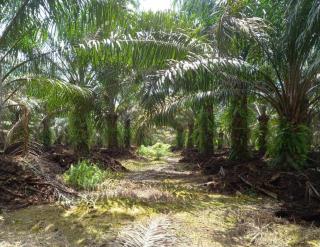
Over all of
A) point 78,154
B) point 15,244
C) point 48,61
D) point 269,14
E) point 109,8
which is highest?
point 269,14

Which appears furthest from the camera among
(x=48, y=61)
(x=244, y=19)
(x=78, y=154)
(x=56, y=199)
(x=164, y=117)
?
(x=164, y=117)

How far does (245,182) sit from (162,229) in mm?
3517

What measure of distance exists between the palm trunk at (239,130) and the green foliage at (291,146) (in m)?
1.87

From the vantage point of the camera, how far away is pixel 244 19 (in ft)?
25.1

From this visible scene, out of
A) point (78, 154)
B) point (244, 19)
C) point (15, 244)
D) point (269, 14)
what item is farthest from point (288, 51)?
point (78, 154)

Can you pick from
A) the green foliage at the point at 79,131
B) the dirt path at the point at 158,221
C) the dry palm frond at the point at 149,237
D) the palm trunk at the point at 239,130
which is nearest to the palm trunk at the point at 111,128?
the green foliage at the point at 79,131

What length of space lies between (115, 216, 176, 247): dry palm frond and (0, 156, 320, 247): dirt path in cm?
5

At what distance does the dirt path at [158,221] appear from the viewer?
427 cm

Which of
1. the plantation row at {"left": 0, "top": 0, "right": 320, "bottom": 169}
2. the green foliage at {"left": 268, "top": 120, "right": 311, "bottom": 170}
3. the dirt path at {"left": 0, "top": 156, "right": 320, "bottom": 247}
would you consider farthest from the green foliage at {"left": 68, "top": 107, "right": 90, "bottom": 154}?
the green foliage at {"left": 268, "top": 120, "right": 311, "bottom": 170}

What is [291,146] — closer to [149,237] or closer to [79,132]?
[149,237]

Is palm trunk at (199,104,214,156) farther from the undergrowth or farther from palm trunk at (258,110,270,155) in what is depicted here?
the undergrowth

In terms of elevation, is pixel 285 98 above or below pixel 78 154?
above

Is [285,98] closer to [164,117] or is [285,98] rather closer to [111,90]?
[164,117]

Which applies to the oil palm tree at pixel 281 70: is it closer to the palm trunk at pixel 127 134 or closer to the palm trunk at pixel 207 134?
the palm trunk at pixel 207 134
